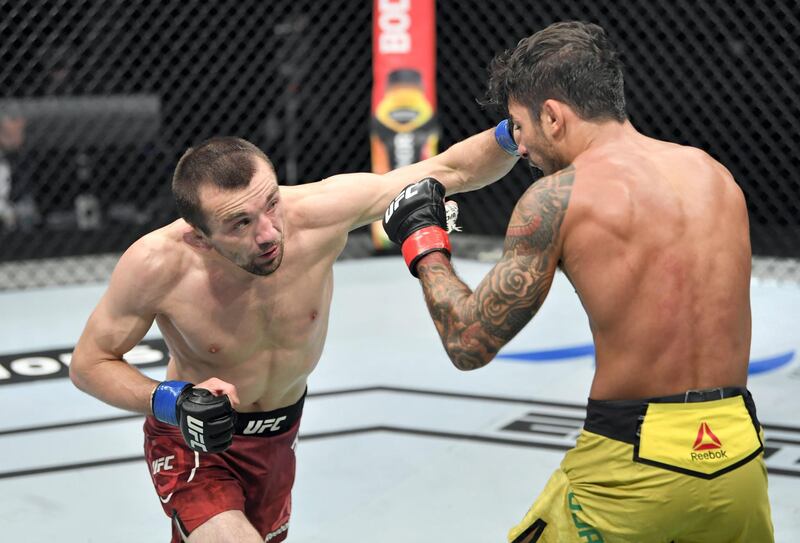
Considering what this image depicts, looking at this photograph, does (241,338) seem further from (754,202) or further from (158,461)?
(754,202)

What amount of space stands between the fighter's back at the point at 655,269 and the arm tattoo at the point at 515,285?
0.08 feet

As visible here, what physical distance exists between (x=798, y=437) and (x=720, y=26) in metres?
3.45

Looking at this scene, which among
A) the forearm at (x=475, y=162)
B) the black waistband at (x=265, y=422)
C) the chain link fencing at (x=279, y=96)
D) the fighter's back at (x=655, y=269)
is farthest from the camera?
the chain link fencing at (x=279, y=96)

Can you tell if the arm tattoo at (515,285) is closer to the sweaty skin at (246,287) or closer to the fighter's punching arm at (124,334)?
the sweaty skin at (246,287)

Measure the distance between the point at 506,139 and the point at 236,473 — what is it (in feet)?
2.87

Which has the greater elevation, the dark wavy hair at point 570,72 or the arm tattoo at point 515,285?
the dark wavy hair at point 570,72

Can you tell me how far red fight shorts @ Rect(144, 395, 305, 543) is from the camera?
2094mm

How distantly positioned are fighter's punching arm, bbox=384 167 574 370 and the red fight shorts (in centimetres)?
66

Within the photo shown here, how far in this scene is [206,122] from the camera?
23.5 ft

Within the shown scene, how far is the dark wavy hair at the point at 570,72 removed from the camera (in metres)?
1.63

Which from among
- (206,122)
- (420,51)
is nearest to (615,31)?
(420,51)

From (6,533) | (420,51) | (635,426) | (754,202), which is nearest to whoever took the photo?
(635,426)

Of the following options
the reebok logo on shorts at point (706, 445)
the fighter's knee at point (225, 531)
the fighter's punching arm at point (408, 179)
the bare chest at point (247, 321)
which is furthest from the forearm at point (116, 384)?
the reebok logo on shorts at point (706, 445)

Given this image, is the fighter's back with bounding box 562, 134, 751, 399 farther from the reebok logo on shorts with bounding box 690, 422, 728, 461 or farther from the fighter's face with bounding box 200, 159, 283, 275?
the fighter's face with bounding box 200, 159, 283, 275
